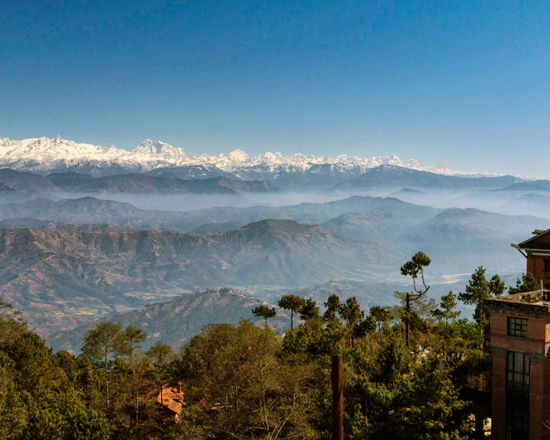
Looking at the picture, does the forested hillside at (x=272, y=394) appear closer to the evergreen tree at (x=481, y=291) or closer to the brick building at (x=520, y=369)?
the evergreen tree at (x=481, y=291)

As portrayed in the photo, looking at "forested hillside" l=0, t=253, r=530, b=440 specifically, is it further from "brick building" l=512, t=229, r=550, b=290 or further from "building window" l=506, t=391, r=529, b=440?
"brick building" l=512, t=229, r=550, b=290

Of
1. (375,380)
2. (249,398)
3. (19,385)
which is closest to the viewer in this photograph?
(249,398)

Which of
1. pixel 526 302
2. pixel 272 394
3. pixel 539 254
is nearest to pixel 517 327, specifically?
pixel 526 302

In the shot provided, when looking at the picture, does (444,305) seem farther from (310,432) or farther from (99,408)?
(99,408)

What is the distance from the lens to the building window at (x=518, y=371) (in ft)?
122

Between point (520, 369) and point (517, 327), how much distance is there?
332 cm

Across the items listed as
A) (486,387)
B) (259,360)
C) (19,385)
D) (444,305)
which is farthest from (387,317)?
(19,385)

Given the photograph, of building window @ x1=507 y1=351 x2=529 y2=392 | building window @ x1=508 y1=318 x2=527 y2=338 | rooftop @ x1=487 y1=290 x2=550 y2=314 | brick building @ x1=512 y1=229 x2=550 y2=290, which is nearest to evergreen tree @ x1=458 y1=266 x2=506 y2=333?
brick building @ x1=512 y1=229 x2=550 y2=290

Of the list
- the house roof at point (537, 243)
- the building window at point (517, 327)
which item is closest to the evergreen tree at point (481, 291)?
the house roof at point (537, 243)

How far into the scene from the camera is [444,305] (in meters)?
75.2

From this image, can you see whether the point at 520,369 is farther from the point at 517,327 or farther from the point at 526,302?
the point at 526,302

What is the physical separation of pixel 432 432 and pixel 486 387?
11.7 m

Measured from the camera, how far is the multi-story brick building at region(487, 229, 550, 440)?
3603 cm

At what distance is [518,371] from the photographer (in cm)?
3738
